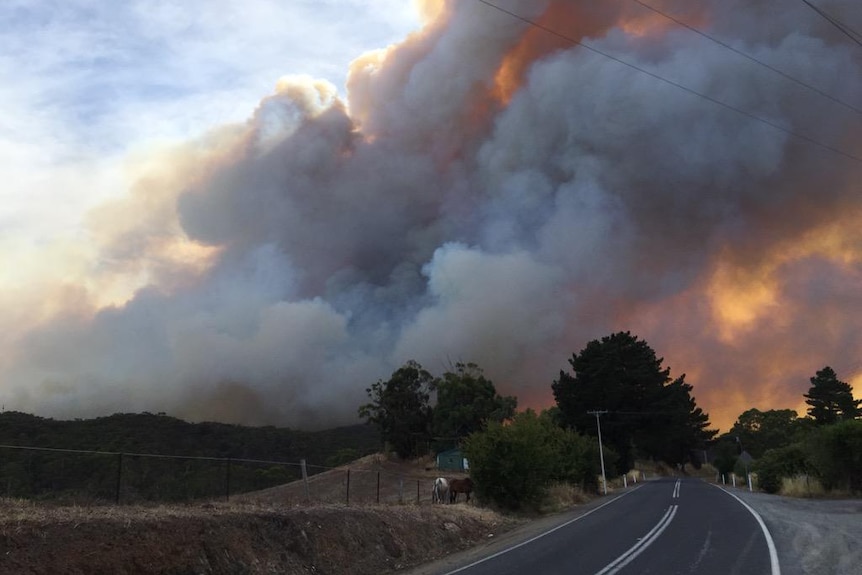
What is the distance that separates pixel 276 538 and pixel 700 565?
971cm

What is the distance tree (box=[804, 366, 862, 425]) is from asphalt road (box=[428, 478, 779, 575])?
350ft

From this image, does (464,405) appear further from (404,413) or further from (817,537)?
(817,537)

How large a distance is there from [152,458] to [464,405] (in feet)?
287

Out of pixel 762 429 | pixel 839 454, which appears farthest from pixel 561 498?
pixel 762 429

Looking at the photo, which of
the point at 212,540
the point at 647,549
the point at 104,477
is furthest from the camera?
the point at 104,477

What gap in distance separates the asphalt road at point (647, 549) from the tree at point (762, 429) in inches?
5517

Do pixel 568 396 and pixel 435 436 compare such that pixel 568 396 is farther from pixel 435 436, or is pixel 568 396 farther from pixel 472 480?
pixel 472 480

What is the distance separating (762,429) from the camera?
162m

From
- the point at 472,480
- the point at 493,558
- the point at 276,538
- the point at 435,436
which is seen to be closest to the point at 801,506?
the point at 472,480

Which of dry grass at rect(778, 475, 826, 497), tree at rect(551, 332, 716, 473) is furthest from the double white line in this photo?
tree at rect(551, 332, 716, 473)

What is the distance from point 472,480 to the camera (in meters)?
35.3

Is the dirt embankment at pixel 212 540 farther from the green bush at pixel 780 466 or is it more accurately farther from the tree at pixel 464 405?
the tree at pixel 464 405

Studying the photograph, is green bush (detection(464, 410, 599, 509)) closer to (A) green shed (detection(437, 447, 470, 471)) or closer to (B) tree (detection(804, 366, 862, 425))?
(A) green shed (detection(437, 447, 470, 471))

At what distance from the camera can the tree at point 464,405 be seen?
102000 mm
